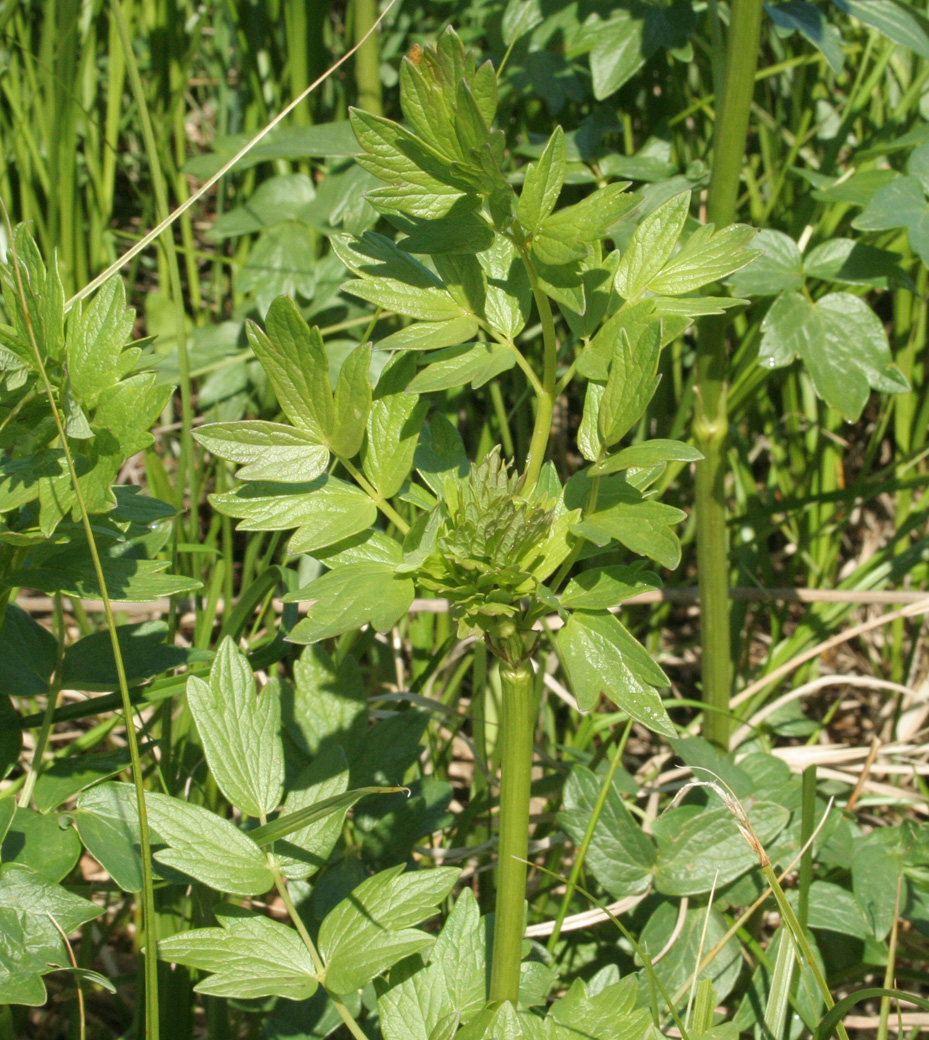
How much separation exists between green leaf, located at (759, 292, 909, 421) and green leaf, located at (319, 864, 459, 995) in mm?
749

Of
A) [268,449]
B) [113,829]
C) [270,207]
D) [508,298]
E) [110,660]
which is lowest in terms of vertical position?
[113,829]

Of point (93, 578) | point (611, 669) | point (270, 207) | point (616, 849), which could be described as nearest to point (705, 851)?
point (616, 849)

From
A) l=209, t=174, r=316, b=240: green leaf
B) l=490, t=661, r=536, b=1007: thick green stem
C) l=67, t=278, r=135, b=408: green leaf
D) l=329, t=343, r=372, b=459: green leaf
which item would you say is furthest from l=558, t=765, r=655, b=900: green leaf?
l=209, t=174, r=316, b=240: green leaf

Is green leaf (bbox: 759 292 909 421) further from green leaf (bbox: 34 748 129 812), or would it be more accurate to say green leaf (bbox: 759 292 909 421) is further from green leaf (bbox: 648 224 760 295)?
green leaf (bbox: 34 748 129 812)

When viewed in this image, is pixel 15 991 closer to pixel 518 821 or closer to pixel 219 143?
pixel 518 821

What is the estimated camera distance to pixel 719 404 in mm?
1261

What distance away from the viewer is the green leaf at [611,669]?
0.68 m

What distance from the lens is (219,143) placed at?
1.77 meters

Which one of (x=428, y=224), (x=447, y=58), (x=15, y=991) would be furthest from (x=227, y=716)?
(x=447, y=58)

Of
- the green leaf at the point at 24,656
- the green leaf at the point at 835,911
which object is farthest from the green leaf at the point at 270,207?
the green leaf at the point at 835,911

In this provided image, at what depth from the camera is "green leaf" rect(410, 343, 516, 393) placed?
699 mm

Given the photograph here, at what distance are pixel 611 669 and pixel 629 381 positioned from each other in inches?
8.1

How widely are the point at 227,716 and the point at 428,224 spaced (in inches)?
19.1

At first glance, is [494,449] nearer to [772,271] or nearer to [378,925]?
[378,925]
